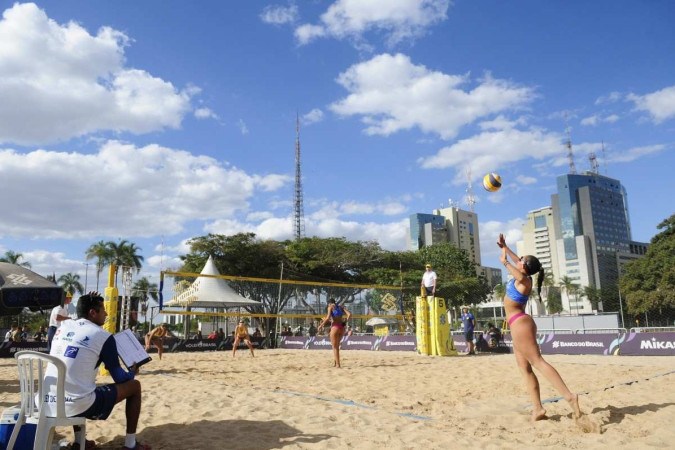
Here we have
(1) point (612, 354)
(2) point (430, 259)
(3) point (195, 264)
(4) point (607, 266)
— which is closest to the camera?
(1) point (612, 354)

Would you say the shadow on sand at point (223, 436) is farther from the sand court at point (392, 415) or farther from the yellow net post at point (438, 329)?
the yellow net post at point (438, 329)

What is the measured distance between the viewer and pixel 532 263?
4.06 metres

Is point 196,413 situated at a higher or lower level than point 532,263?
lower

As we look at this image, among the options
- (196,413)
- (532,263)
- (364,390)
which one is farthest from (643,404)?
(196,413)

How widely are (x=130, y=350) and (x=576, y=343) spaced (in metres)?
12.7

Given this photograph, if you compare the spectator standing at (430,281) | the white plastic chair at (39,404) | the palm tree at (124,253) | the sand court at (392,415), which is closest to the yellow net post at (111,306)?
the sand court at (392,415)

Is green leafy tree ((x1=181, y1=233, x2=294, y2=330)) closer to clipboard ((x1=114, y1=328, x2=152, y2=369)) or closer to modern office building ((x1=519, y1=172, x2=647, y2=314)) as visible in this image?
clipboard ((x1=114, y1=328, x2=152, y2=369))

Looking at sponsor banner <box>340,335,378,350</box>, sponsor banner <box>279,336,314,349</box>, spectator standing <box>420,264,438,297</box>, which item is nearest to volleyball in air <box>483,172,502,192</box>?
spectator standing <box>420,264,438,297</box>

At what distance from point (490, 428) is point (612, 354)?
10592 mm

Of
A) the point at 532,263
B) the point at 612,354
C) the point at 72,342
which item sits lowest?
the point at 612,354

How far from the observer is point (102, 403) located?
3.06 metres

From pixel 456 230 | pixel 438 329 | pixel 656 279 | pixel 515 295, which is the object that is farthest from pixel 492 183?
pixel 456 230

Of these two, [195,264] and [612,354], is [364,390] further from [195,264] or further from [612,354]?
[195,264]

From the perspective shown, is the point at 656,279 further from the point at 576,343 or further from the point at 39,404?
the point at 39,404
